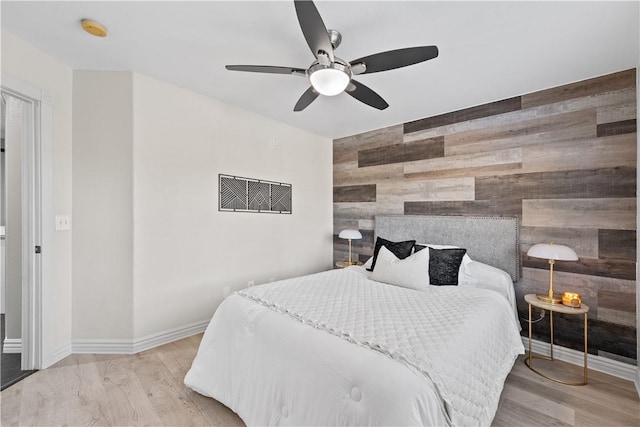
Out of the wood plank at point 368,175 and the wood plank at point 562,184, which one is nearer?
the wood plank at point 562,184

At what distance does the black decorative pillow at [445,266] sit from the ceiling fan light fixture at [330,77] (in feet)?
5.87

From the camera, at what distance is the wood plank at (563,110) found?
7.68 feet

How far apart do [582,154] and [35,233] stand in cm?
458

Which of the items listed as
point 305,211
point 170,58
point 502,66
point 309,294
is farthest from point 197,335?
point 502,66

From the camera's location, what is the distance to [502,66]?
7.62ft

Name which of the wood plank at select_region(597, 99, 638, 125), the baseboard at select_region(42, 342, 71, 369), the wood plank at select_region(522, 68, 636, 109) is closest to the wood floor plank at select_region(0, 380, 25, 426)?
the baseboard at select_region(42, 342, 71, 369)

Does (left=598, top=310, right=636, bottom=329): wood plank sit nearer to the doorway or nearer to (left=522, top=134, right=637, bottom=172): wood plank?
(left=522, top=134, right=637, bottom=172): wood plank

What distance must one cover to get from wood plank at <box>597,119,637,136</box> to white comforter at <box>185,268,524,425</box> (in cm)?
165

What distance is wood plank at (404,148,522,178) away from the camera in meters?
2.88

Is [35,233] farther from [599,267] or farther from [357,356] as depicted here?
[599,267]

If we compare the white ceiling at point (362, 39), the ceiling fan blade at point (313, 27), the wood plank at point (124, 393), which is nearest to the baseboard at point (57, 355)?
the wood plank at point (124, 393)

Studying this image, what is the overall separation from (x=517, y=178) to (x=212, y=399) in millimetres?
3236

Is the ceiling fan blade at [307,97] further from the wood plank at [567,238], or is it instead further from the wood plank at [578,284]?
the wood plank at [578,284]

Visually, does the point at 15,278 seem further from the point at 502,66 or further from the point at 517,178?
the point at 517,178
